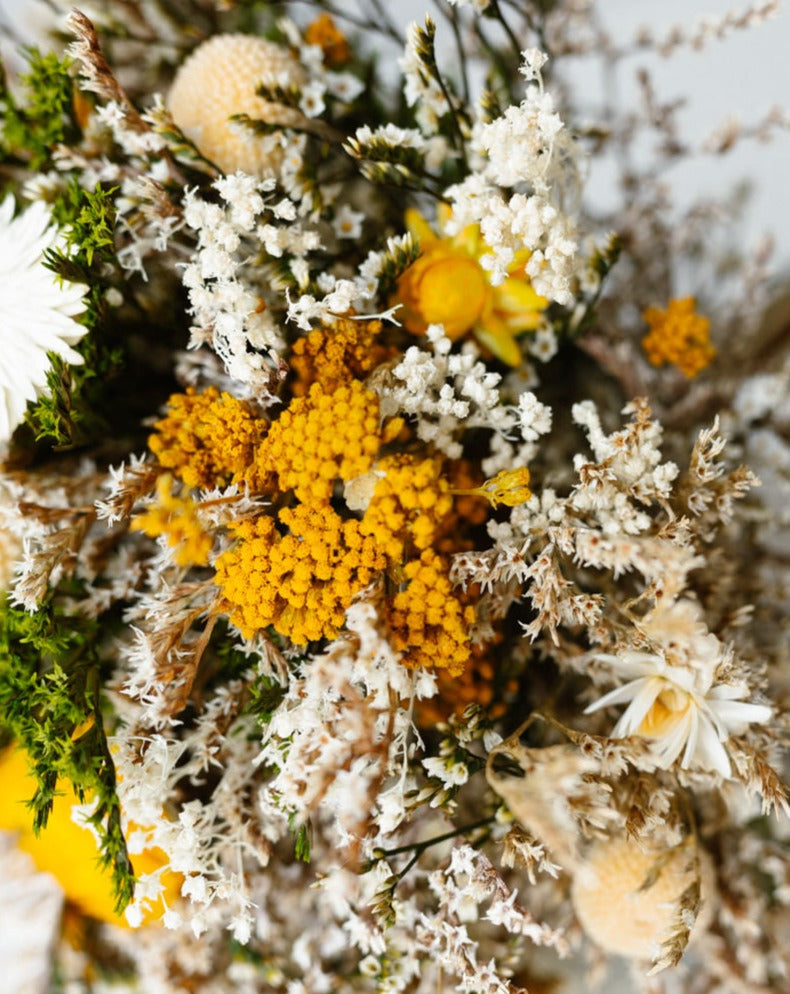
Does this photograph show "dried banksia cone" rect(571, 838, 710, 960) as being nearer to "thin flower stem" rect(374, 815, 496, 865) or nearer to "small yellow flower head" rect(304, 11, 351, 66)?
"thin flower stem" rect(374, 815, 496, 865)

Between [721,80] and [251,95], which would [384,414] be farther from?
[721,80]

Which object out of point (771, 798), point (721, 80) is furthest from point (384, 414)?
point (721, 80)

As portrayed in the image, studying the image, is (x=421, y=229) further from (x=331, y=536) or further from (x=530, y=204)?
(x=331, y=536)

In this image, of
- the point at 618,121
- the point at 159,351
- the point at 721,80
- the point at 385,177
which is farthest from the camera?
the point at 721,80

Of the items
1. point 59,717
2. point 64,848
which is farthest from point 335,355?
point 64,848

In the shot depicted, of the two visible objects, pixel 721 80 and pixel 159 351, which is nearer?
pixel 159 351

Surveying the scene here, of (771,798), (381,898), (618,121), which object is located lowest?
(381,898)

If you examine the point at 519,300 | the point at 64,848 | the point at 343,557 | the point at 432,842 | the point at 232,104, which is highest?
the point at 232,104

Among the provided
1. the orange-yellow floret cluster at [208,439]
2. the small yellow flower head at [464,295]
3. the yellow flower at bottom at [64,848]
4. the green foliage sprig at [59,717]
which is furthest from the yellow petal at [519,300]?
the yellow flower at bottom at [64,848]
